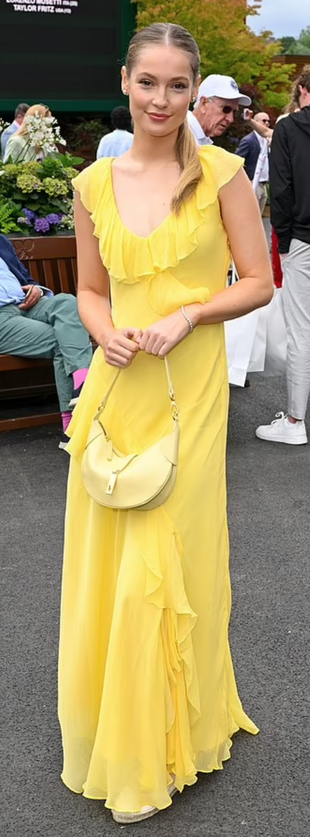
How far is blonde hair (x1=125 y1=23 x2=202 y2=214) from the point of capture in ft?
7.94

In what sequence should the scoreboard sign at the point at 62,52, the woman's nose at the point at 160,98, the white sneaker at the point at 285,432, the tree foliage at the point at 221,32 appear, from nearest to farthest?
the woman's nose at the point at 160,98, the white sneaker at the point at 285,432, the scoreboard sign at the point at 62,52, the tree foliage at the point at 221,32

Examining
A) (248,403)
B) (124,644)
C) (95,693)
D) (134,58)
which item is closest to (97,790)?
(95,693)

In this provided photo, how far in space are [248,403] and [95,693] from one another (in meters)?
4.66

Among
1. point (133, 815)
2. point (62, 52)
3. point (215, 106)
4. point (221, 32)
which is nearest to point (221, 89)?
point (215, 106)

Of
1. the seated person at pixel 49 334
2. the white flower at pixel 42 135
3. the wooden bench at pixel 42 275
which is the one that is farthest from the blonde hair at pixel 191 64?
the white flower at pixel 42 135

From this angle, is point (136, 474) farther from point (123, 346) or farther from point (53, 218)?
Answer: point (53, 218)

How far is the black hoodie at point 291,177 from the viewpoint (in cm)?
608

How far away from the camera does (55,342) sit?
6320 mm

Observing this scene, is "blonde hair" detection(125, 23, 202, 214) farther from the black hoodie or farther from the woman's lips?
the black hoodie

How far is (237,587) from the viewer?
432 centimetres

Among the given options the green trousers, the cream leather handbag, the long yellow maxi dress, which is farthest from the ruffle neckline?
the green trousers

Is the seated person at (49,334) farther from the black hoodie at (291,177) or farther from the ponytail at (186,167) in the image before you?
the ponytail at (186,167)

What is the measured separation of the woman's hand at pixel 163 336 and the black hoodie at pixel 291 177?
3.87m

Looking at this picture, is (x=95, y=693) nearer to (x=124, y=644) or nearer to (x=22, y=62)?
(x=124, y=644)
